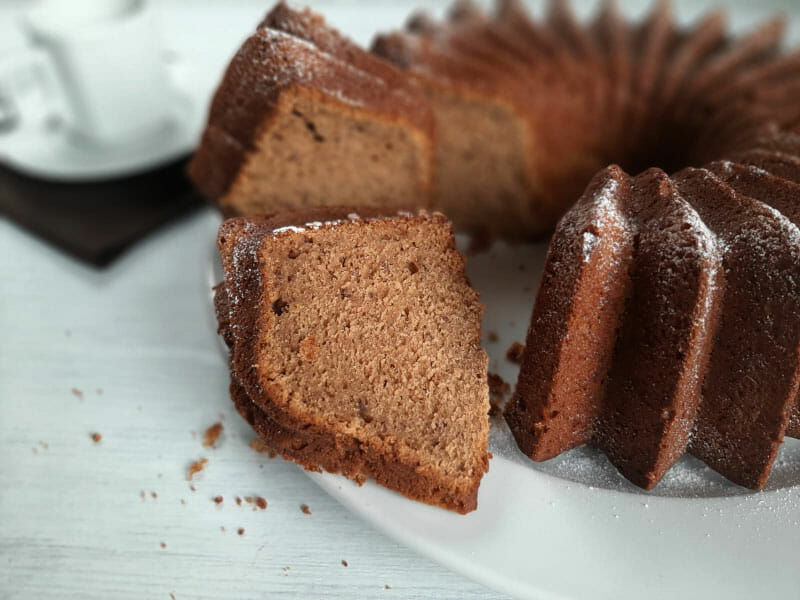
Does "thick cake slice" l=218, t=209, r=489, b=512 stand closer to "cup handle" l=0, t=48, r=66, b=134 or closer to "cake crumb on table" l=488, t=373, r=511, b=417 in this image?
"cake crumb on table" l=488, t=373, r=511, b=417

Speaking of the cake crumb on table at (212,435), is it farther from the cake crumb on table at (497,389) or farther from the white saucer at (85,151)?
the white saucer at (85,151)

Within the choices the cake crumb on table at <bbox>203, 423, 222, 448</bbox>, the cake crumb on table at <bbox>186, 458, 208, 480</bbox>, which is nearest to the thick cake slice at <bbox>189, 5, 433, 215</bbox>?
the cake crumb on table at <bbox>203, 423, 222, 448</bbox>

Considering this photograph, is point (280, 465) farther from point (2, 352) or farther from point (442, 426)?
point (2, 352)

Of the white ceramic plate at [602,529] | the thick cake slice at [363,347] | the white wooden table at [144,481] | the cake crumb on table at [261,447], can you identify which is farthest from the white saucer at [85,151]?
the white ceramic plate at [602,529]

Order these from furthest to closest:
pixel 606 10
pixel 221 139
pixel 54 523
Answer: pixel 606 10, pixel 221 139, pixel 54 523

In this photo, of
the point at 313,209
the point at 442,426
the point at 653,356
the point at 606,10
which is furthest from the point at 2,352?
the point at 606,10

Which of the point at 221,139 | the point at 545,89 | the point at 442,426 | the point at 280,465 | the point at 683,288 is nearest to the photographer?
the point at 683,288
